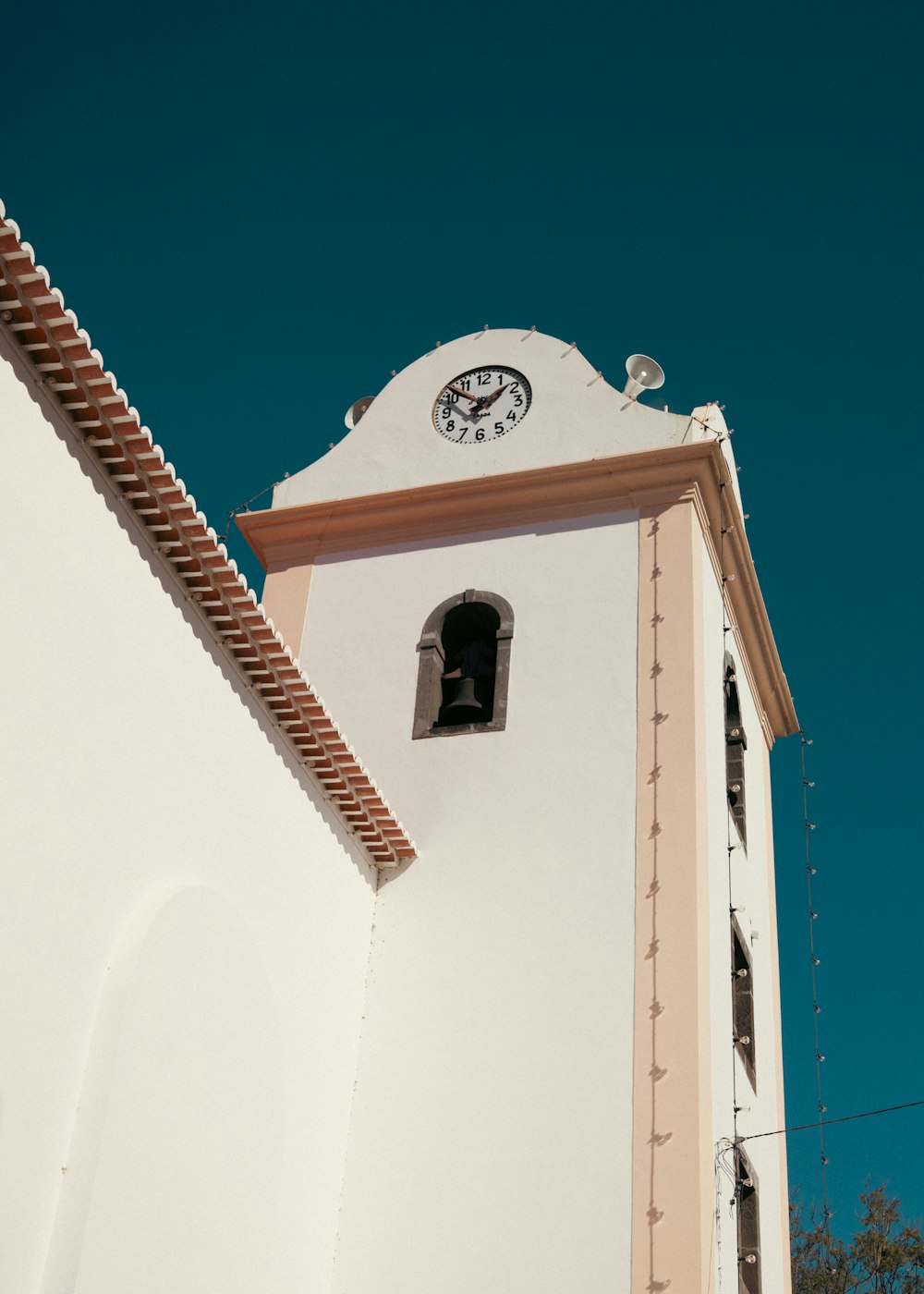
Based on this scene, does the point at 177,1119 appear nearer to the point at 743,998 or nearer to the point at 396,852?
the point at 396,852

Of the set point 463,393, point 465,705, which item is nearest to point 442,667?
point 465,705

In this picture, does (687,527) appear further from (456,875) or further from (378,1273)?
(378,1273)

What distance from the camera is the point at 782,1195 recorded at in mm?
12141

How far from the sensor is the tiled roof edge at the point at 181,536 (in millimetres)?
6922

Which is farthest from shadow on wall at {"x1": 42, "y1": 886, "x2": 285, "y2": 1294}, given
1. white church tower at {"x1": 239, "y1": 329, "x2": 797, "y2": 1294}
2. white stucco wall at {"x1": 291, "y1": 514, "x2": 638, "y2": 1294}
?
white church tower at {"x1": 239, "y1": 329, "x2": 797, "y2": 1294}

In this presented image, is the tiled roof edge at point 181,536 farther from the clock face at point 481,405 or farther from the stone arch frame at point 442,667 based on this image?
the clock face at point 481,405

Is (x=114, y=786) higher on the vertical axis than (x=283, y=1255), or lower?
higher

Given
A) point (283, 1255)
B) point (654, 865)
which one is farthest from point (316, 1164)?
point (654, 865)

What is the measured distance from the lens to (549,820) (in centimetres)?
1060

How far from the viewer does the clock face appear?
13078 mm

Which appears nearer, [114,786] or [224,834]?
[114,786]

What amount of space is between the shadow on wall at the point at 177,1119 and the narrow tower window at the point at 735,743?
495 cm

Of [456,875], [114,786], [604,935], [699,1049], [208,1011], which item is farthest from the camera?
[456,875]

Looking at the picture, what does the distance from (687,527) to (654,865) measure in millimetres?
2915
